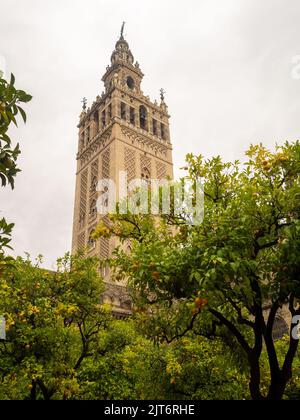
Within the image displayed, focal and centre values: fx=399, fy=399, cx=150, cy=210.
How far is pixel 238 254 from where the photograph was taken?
18.8 ft

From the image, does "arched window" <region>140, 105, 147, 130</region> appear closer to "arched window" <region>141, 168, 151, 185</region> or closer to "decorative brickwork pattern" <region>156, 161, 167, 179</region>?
"decorative brickwork pattern" <region>156, 161, 167, 179</region>

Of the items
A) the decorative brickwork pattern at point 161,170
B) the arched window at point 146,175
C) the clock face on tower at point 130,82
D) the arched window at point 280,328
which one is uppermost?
the clock face on tower at point 130,82

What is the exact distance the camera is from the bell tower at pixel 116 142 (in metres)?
38.9

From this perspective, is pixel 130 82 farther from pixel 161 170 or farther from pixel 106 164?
pixel 106 164

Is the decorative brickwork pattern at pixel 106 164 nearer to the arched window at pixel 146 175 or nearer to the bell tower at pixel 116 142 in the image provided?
the bell tower at pixel 116 142

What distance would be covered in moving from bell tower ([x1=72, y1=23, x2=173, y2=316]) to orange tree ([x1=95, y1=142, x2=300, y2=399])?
84.5ft

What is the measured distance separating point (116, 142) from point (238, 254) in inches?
1369

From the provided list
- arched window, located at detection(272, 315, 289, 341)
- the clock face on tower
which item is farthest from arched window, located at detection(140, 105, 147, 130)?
arched window, located at detection(272, 315, 289, 341)

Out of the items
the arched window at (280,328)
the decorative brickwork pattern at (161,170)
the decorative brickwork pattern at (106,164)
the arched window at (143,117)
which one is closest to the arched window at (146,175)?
the decorative brickwork pattern at (161,170)

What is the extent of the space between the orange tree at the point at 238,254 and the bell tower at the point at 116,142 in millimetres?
25758

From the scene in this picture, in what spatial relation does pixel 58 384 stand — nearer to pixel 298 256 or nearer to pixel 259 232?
pixel 259 232

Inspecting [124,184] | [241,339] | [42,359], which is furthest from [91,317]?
[124,184]

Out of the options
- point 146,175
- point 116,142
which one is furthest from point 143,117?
point 146,175
